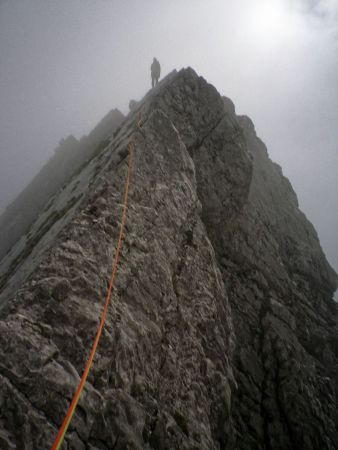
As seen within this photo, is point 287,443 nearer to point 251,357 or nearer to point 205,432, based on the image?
point 251,357

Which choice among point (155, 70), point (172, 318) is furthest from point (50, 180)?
point (172, 318)

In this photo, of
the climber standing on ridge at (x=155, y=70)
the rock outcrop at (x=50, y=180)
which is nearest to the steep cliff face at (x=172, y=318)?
the climber standing on ridge at (x=155, y=70)

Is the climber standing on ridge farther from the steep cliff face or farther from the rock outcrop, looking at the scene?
the steep cliff face

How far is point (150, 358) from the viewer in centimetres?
733

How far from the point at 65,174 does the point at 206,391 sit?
101ft

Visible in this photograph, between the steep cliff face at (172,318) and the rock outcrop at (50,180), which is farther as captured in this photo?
the rock outcrop at (50,180)

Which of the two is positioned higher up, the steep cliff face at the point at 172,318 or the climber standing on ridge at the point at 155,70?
the climber standing on ridge at the point at 155,70

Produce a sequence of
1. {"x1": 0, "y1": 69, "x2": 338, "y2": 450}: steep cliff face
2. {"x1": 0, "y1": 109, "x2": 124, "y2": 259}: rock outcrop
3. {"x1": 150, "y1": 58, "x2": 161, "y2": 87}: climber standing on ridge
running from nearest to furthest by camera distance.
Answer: {"x1": 0, "y1": 69, "x2": 338, "y2": 450}: steep cliff face
{"x1": 150, "y1": 58, "x2": 161, "y2": 87}: climber standing on ridge
{"x1": 0, "y1": 109, "x2": 124, "y2": 259}: rock outcrop

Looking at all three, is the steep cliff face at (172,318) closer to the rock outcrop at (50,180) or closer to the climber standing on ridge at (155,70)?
the climber standing on ridge at (155,70)

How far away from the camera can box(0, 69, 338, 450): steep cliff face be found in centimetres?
516

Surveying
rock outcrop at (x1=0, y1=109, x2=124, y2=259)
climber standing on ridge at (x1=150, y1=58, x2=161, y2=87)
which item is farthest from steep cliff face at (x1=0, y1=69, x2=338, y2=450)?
rock outcrop at (x1=0, y1=109, x2=124, y2=259)

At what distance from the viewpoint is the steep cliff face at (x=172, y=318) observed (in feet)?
16.9

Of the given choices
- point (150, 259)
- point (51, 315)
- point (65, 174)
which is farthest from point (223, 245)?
point (65, 174)

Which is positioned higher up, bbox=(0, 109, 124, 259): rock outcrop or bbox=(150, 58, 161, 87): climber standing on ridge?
bbox=(150, 58, 161, 87): climber standing on ridge
